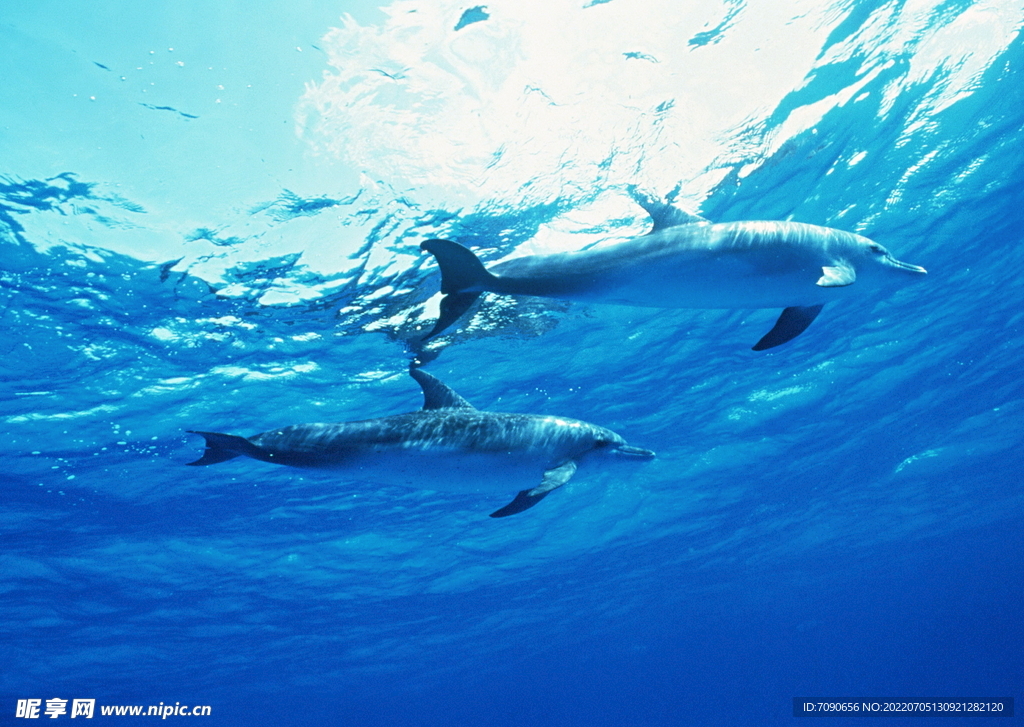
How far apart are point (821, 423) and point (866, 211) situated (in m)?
12.4

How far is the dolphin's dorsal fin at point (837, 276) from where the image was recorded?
13.9ft

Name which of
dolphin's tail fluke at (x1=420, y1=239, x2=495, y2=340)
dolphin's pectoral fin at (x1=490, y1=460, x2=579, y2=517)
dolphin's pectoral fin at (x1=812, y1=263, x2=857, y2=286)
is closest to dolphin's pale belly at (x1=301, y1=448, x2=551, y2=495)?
dolphin's pectoral fin at (x1=490, y1=460, x2=579, y2=517)

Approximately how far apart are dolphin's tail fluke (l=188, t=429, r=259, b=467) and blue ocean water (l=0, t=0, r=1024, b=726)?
4003 millimetres

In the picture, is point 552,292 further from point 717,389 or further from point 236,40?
point 717,389

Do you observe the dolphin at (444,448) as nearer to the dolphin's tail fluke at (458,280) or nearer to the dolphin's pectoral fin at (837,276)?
the dolphin's tail fluke at (458,280)

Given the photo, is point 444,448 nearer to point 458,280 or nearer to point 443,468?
point 443,468

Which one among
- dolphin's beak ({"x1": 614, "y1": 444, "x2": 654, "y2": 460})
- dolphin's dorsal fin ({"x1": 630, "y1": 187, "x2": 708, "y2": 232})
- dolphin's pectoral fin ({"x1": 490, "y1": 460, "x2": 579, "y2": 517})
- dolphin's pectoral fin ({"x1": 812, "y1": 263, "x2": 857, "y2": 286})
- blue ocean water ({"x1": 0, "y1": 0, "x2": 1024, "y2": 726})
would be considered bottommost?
dolphin's pectoral fin ({"x1": 490, "y1": 460, "x2": 579, "y2": 517})

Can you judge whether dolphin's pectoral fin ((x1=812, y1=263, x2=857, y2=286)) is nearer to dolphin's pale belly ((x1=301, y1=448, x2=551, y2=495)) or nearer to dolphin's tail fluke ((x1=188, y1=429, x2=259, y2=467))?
dolphin's pale belly ((x1=301, y1=448, x2=551, y2=495))

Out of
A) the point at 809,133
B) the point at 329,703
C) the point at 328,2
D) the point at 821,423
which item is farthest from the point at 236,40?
the point at 329,703

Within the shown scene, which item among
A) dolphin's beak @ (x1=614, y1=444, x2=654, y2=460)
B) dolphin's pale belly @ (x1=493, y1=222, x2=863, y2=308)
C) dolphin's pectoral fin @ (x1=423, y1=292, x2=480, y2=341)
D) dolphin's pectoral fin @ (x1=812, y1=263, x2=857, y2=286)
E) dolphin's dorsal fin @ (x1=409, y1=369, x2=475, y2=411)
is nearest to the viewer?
dolphin's pectoral fin @ (x1=812, y1=263, x2=857, y2=286)

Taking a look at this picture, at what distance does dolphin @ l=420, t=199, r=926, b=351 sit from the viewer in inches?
175

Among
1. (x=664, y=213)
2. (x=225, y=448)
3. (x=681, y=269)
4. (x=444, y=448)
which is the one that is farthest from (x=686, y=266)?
(x=225, y=448)

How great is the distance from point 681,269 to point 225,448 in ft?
12.3

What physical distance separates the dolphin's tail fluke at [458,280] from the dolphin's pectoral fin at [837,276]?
2320mm
